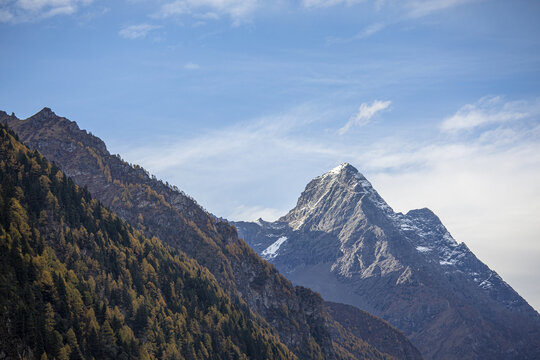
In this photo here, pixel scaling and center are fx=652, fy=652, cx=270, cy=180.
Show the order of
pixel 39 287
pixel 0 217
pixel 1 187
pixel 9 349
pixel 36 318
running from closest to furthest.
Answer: pixel 9 349 < pixel 36 318 < pixel 39 287 < pixel 0 217 < pixel 1 187

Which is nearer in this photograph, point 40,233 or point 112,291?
point 40,233

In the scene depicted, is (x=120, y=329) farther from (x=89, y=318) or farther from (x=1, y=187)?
(x=1, y=187)

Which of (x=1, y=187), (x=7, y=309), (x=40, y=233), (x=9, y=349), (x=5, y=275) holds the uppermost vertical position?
(x=1, y=187)

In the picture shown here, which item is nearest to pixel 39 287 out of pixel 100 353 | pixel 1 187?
pixel 100 353

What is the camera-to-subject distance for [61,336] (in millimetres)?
152750

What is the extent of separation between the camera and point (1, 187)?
185250mm

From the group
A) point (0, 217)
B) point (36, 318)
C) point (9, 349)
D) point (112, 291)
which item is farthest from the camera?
point (112, 291)

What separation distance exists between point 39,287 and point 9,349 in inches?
1049

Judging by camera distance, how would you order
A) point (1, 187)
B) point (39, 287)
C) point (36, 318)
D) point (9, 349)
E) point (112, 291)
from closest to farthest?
point (9, 349) → point (36, 318) → point (39, 287) → point (1, 187) → point (112, 291)

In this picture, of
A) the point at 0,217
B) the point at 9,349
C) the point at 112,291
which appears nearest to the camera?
the point at 9,349

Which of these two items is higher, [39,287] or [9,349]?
[39,287]

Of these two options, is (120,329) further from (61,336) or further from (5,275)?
(5,275)

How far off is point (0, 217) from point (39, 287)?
25.1 metres

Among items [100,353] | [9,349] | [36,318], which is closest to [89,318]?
[100,353]
